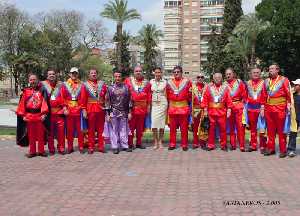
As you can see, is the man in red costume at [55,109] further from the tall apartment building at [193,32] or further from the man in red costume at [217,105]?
the tall apartment building at [193,32]

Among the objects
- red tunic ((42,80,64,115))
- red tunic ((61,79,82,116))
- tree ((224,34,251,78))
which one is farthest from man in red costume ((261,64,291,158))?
tree ((224,34,251,78))

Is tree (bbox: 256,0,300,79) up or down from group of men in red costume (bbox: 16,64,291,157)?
up

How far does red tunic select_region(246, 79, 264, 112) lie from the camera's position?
9884mm

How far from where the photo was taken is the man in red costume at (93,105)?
998 cm

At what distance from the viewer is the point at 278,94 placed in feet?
30.7

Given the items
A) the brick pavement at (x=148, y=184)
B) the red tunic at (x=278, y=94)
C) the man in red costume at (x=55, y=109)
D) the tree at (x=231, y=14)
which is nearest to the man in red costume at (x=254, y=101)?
the red tunic at (x=278, y=94)

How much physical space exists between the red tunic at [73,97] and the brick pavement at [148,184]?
998mm

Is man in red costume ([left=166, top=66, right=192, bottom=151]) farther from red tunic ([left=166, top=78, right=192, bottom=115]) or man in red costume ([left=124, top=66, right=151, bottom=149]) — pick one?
man in red costume ([left=124, top=66, right=151, bottom=149])

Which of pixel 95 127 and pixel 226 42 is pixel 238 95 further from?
pixel 226 42

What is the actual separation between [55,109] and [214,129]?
3.51m

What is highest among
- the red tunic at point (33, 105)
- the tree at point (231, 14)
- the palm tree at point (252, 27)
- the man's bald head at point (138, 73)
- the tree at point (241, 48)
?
the tree at point (231, 14)

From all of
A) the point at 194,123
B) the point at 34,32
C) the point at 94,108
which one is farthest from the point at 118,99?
the point at 34,32

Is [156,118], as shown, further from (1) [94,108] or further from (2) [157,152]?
(1) [94,108]

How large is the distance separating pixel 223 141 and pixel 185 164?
6.16 ft
